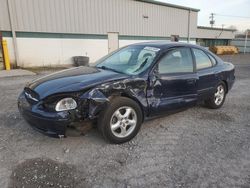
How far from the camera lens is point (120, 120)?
345cm

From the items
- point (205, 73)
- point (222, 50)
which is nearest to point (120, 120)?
point (205, 73)

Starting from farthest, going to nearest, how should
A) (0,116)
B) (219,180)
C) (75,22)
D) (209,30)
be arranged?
(209,30)
(75,22)
(0,116)
(219,180)

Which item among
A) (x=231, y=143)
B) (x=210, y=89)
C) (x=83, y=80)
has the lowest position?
(x=231, y=143)

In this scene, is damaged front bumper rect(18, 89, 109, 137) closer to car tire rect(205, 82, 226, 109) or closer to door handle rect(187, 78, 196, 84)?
door handle rect(187, 78, 196, 84)

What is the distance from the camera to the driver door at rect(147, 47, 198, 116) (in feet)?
12.4

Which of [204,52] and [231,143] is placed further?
[204,52]

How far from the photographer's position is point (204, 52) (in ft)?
16.1

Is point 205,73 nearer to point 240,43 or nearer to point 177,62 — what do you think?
point 177,62

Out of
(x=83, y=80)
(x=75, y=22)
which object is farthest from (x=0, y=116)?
(x=75, y=22)

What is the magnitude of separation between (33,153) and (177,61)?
2.83 meters

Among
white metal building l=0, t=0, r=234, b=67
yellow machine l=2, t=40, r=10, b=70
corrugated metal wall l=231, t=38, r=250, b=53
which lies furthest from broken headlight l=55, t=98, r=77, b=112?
corrugated metal wall l=231, t=38, r=250, b=53

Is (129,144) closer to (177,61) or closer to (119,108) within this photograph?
(119,108)

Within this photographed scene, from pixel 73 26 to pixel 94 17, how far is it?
1782mm

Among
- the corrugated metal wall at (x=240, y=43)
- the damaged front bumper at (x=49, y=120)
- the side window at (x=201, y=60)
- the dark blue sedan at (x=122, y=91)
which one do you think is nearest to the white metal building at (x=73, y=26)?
the dark blue sedan at (x=122, y=91)
